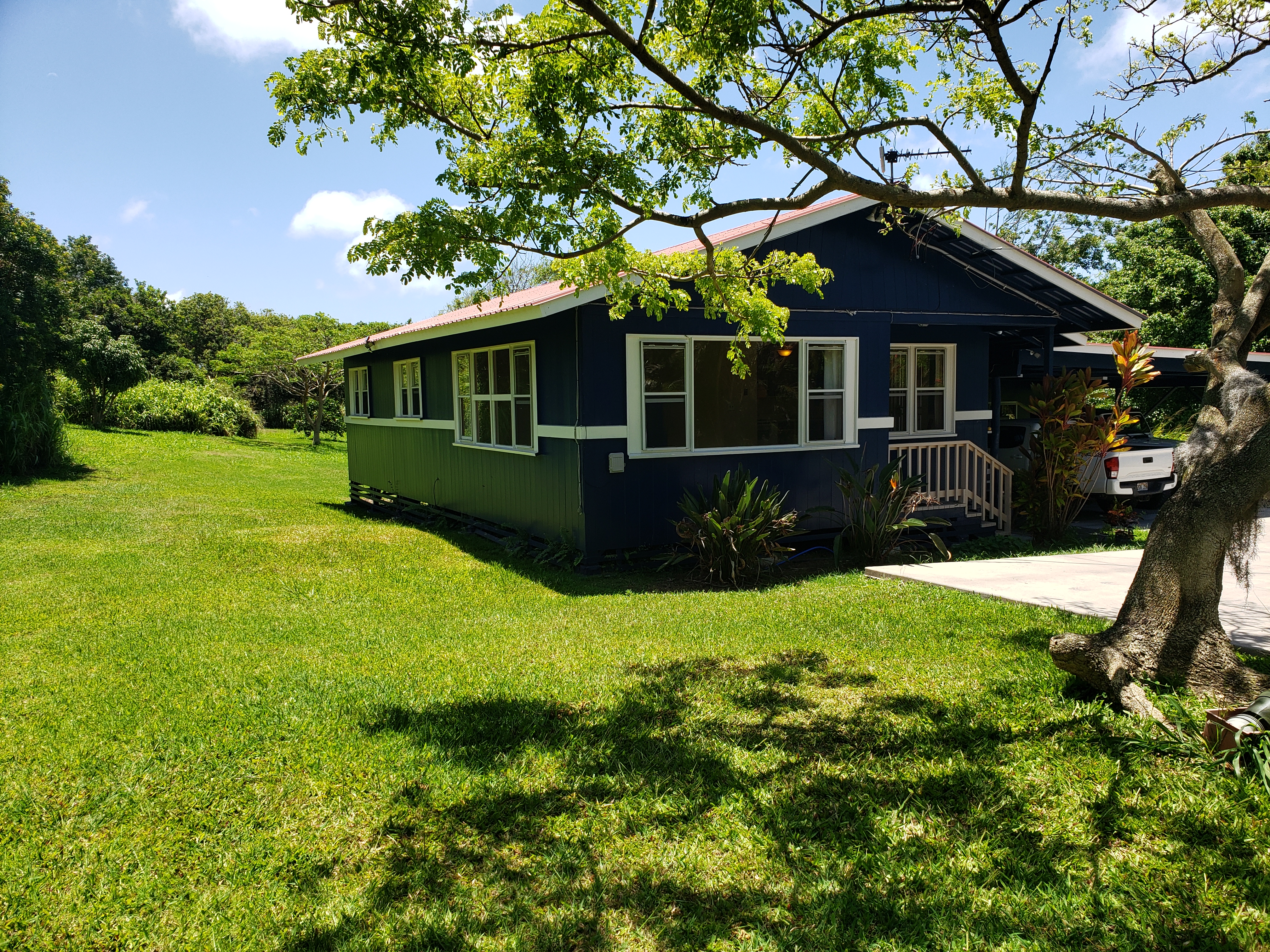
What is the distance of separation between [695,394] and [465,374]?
395cm

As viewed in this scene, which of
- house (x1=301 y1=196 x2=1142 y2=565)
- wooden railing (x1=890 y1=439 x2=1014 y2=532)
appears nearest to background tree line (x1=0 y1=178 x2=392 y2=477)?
house (x1=301 y1=196 x2=1142 y2=565)

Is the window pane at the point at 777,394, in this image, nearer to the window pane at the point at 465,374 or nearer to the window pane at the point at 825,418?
the window pane at the point at 825,418

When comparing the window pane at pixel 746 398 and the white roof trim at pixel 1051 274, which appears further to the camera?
the white roof trim at pixel 1051 274

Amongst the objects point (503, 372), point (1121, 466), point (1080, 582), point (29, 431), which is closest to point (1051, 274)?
point (1121, 466)

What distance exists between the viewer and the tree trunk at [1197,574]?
439cm

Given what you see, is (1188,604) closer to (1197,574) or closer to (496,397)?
(1197,574)

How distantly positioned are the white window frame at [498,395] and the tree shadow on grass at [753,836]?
5.34m

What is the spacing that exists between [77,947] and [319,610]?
15.9 ft

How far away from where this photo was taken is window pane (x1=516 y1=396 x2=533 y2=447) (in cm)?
1034

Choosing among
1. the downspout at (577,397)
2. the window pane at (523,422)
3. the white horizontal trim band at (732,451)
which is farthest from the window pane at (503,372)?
the white horizontal trim band at (732,451)

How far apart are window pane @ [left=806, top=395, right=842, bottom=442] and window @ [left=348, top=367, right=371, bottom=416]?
9.48 metres

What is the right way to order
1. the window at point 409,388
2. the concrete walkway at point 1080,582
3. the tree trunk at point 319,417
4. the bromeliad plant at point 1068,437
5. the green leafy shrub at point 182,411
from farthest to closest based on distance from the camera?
the tree trunk at point 319,417 → the green leafy shrub at point 182,411 → the window at point 409,388 → the bromeliad plant at point 1068,437 → the concrete walkway at point 1080,582

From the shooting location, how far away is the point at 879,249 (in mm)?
10445

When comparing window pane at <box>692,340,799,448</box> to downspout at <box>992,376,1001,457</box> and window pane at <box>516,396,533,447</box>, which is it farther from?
downspout at <box>992,376,1001,457</box>
